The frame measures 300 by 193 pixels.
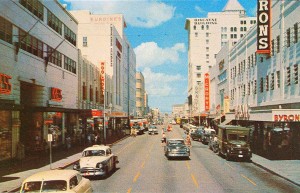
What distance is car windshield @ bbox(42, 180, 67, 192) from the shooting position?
1222 centimetres

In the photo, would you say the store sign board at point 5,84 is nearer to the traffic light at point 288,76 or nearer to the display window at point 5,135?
the display window at point 5,135

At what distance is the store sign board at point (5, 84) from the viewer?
2702 cm

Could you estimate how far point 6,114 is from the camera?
98.6ft

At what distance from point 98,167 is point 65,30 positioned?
31844 mm

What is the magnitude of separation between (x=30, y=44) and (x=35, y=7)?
414 cm

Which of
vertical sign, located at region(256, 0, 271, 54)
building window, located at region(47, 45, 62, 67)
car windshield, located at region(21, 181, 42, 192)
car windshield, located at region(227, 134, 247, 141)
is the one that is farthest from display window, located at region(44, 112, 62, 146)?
car windshield, located at region(21, 181, 42, 192)

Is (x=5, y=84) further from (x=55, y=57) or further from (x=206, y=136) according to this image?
(x=206, y=136)

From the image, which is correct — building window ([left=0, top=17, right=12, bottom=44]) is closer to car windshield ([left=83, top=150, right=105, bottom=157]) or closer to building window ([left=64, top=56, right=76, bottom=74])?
car windshield ([left=83, top=150, right=105, bottom=157])

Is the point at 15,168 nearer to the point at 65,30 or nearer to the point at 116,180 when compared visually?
the point at 116,180

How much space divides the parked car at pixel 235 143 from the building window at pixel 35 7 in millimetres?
20762

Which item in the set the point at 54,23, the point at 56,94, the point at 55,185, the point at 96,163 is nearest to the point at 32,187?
the point at 55,185

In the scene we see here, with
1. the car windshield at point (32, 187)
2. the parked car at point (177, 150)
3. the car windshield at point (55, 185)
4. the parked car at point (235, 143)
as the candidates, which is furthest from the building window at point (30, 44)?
the car windshield at point (55, 185)

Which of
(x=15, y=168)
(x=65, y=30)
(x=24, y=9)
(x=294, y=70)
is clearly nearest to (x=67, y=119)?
(x=65, y=30)

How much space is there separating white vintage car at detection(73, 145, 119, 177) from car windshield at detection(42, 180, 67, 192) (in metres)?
8.88
